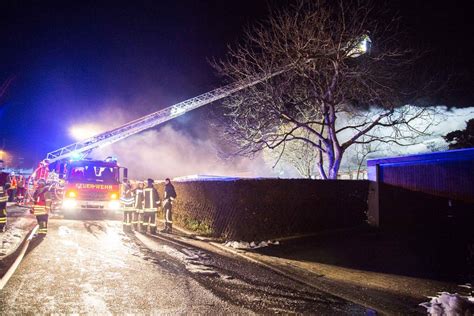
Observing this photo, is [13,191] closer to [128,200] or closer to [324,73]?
[128,200]

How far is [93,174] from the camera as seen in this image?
16.2 m

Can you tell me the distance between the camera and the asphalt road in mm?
4984

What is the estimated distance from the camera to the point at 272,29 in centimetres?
1429

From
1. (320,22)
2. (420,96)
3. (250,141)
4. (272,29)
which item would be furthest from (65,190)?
(420,96)

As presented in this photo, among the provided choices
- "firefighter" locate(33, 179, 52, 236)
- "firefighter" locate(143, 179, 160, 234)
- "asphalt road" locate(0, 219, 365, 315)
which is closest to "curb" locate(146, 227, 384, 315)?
"asphalt road" locate(0, 219, 365, 315)

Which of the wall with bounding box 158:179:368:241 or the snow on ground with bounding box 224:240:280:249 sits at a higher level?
the wall with bounding box 158:179:368:241

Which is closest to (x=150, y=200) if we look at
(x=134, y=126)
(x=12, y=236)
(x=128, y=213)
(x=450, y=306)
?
(x=128, y=213)

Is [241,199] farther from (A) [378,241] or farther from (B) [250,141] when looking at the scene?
(B) [250,141]

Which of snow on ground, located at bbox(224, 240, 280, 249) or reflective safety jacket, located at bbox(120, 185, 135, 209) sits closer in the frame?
snow on ground, located at bbox(224, 240, 280, 249)

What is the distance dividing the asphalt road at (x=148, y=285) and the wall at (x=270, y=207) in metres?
1.96

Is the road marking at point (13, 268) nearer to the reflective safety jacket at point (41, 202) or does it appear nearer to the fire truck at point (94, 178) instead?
the reflective safety jacket at point (41, 202)

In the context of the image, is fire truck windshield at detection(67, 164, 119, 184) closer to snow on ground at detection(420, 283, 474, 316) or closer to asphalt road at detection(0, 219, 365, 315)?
asphalt road at detection(0, 219, 365, 315)

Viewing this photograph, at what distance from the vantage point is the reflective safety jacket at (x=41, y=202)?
10625 millimetres

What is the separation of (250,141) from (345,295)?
33.7ft
